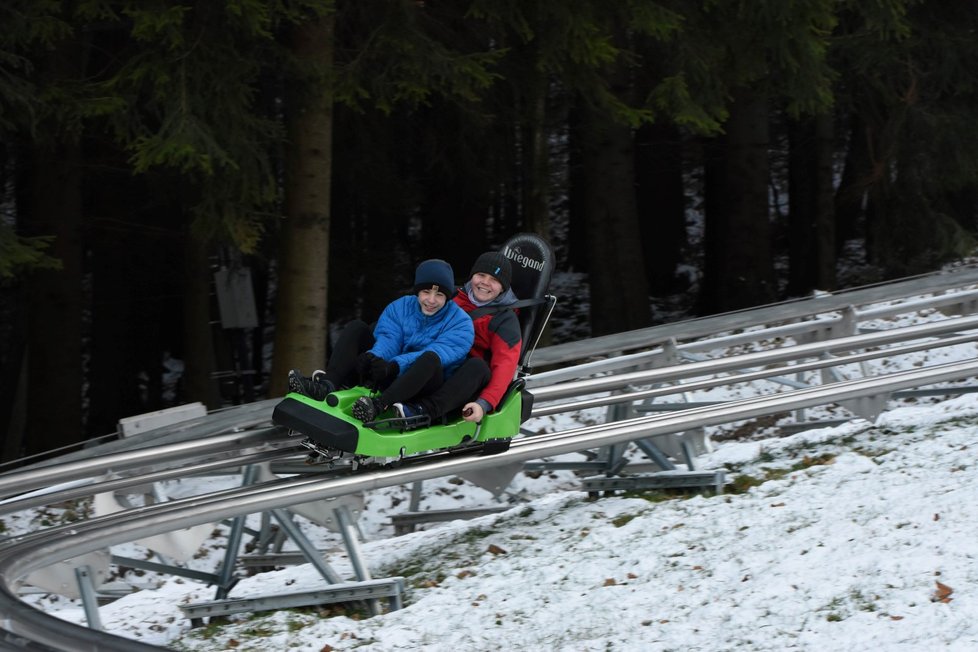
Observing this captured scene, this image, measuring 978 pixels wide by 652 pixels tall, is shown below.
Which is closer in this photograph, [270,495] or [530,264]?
[270,495]

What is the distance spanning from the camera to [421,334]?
715 centimetres

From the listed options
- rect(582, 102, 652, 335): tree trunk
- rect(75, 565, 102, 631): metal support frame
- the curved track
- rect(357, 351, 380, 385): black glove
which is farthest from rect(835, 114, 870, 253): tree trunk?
rect(75, 565, 102, 631): metal support frame

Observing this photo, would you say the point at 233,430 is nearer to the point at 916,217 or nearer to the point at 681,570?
the point at 681,570

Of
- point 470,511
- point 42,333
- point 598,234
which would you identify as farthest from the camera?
point 598,234

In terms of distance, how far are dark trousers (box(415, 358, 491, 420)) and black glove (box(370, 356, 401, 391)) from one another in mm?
210

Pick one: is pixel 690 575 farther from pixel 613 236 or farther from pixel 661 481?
pixel 613 236

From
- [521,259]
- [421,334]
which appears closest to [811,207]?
[521,259]

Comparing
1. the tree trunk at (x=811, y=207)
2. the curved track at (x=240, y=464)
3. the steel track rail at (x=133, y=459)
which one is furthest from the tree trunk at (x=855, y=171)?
the steel track rail at (x=133, y=459)

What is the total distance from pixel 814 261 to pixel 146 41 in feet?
44.5

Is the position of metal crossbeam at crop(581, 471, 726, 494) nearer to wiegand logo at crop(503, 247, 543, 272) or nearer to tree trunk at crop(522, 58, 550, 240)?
wiegand logo at crop(503, 247, 543, 272)

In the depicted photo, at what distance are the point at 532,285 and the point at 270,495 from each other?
221 cm

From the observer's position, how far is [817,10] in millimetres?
12062

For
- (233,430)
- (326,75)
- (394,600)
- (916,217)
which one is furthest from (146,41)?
(916,217)

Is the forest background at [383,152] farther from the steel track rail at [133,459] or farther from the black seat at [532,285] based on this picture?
the steel track rail at [133,459]
